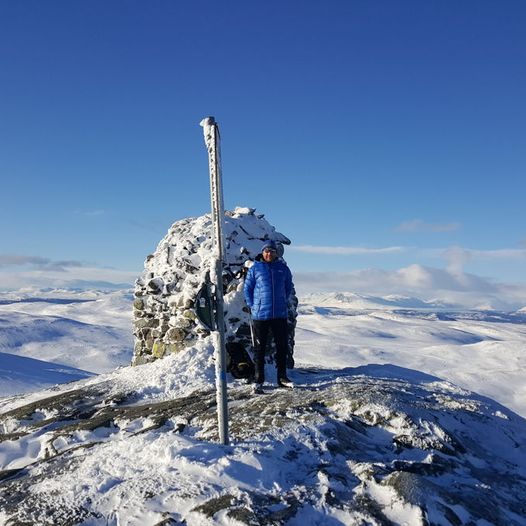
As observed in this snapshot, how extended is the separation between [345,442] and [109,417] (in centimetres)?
396

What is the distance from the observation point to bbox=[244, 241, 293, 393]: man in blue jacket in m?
8.97

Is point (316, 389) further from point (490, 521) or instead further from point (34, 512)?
point (34, 512)

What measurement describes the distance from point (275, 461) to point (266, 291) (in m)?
4.08

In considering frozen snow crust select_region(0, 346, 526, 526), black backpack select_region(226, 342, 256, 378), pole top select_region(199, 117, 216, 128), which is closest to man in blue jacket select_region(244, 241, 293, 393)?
frozen snow crust select_region(0, 346, 526, 526)

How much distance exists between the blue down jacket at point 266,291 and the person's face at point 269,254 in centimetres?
9

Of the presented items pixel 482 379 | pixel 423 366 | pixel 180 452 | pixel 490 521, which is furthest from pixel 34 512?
pixel 423 366

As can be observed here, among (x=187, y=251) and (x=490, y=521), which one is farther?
(x=187, y=251)

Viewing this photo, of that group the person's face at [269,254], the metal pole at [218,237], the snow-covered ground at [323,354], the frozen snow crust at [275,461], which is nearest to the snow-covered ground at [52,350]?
the snow-covered ground at [323,354]

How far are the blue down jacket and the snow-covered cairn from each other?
7.18 feet

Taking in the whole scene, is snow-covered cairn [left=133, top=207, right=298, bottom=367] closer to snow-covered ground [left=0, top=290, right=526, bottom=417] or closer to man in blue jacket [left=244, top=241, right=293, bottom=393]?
man in blue jacket [left=244, top=241, right=293, bottom=393]

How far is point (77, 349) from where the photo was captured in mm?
61469

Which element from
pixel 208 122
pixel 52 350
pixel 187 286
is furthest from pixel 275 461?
pixel 52 350

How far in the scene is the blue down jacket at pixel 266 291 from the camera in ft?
29.4

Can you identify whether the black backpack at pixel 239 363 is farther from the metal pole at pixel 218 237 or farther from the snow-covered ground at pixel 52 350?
the snow-covered ground at pixel 52 350
